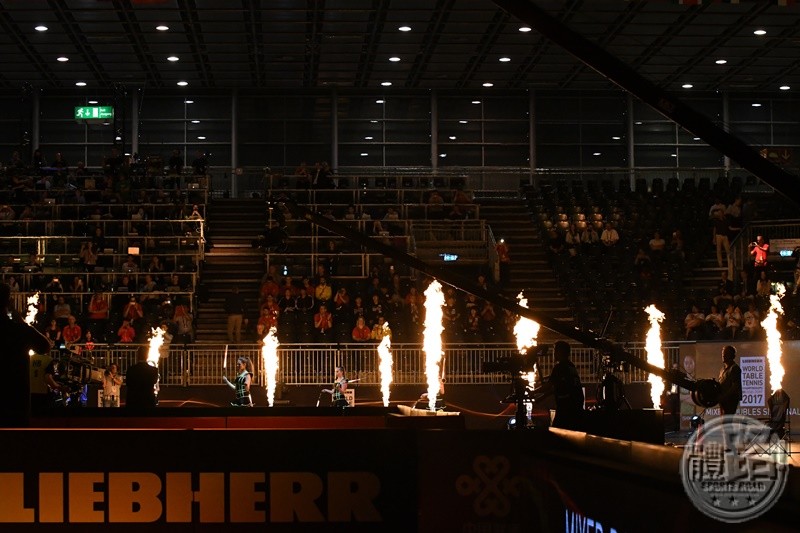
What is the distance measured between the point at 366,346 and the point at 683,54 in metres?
17.7

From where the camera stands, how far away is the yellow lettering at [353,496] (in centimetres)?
808

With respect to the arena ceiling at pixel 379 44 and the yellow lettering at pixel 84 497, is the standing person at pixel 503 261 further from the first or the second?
the yellow lettering at pixel 84 497

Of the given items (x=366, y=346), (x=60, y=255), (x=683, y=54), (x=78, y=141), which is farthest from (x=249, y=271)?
(x=683, y=54)

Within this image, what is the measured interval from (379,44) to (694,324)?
1468 cm

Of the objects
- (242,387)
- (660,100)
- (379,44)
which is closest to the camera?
(660,100)

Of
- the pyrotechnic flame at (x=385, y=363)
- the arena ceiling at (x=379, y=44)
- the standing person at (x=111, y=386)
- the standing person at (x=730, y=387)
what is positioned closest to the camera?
the standing person at (x=730, y=387)

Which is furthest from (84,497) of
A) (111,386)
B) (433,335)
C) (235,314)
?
(235,314)

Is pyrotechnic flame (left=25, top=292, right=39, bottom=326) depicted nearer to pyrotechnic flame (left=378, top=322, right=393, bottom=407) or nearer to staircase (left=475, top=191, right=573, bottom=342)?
pyrotechnic flame (left=378, top=322, right=393, bottom=407)

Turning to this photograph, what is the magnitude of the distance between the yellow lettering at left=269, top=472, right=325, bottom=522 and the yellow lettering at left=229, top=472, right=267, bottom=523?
7 cm

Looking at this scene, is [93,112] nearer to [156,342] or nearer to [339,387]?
[156,342]

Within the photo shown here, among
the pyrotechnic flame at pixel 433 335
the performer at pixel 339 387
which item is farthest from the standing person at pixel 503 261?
the performer at pixel 339 387

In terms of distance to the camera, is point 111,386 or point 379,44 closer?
point 111,386

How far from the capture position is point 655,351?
2961cm

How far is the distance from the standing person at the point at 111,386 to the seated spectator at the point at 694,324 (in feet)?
46.2
